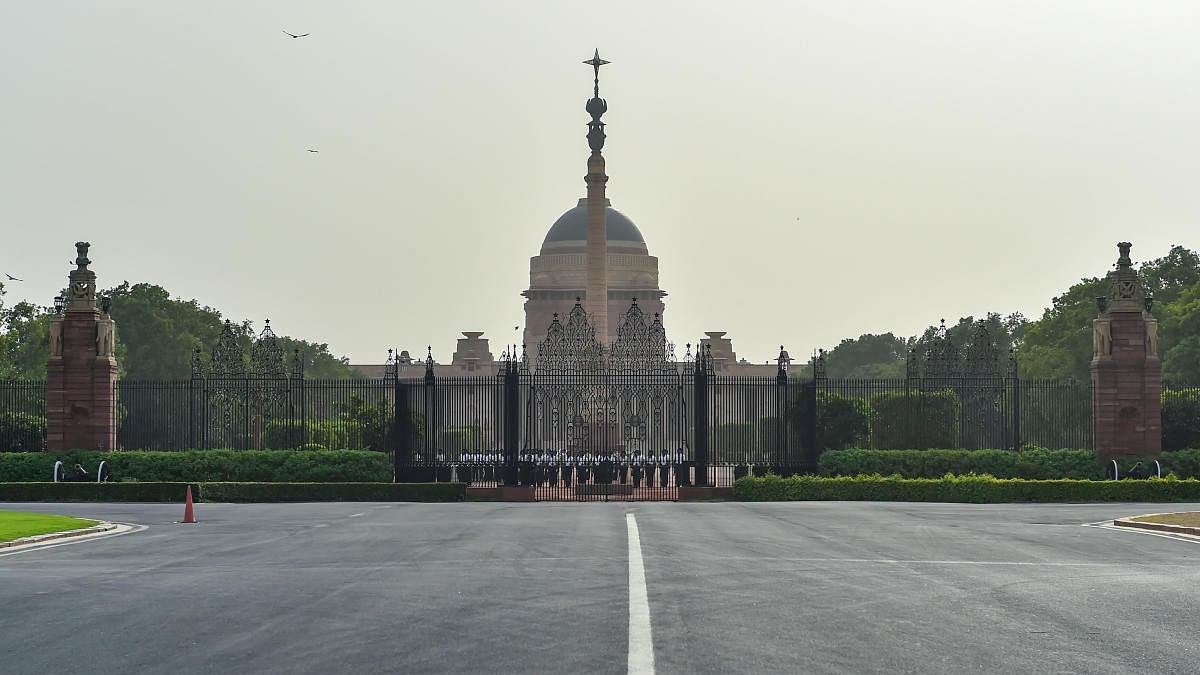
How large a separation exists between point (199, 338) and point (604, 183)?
3580cm

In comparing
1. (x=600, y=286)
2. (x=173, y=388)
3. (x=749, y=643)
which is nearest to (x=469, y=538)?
(x=749, y=643)

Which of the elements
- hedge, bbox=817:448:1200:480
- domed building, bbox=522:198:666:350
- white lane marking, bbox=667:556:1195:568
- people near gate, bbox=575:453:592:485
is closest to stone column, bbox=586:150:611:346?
people near gate, bbox=575:453:592:485

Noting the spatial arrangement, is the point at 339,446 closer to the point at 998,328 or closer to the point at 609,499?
the point at 609,499

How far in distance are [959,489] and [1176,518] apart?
426 inches

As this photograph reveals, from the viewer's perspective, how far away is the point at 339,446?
52719 millimetres

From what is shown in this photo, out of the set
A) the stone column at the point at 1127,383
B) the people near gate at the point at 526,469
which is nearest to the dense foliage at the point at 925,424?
the stone column at the point at 1127,383

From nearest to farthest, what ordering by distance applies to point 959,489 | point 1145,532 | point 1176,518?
1. point 1145,532
2. point 1176,518
3. point 959,489

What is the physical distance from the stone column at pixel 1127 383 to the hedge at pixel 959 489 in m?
2.60

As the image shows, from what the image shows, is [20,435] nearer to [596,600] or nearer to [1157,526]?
[1157,526]

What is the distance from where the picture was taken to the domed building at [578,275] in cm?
14275

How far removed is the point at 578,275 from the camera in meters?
144

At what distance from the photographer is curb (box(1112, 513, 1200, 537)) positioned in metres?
29.2

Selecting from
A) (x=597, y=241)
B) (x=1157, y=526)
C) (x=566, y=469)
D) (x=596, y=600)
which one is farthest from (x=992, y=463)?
(x=597, y=241)

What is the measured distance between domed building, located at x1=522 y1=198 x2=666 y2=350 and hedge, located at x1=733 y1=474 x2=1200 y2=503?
320ft
